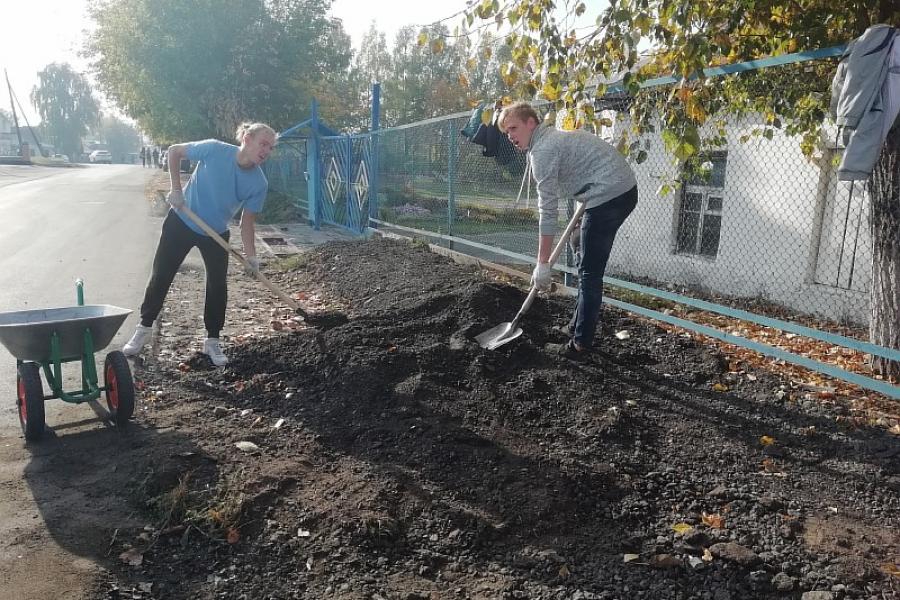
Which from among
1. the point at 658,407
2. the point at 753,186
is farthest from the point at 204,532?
the point at 753,186

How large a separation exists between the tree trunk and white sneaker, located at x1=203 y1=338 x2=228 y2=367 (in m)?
4.71

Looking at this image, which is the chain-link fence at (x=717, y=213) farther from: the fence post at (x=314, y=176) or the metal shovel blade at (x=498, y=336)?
the fence post at (x=314, y=176)

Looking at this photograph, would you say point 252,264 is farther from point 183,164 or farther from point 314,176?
point 183,164

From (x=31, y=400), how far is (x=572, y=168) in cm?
364

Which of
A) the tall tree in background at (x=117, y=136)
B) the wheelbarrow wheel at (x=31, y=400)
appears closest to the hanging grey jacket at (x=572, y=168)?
the wheelbarrow wheel at (x=31, y=400)

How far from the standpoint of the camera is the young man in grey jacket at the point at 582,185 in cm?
473

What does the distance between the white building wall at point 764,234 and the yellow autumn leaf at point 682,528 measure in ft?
14.5

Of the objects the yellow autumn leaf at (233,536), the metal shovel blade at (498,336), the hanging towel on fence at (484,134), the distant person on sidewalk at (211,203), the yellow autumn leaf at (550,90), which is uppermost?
the yellow autumn leaf at (550,90)

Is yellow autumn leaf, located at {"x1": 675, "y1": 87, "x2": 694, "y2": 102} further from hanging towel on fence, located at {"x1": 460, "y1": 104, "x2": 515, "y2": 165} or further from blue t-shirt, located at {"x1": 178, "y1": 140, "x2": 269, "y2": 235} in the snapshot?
blue t-shirt, located at {"x1": 178, "y1": 140, "x2": 269, "y2": 235}

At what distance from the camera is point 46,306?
727 centimetres

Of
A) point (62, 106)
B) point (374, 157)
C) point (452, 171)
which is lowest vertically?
point (452, 171)

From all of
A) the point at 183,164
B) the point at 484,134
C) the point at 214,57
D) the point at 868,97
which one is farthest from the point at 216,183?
the point at 214,57

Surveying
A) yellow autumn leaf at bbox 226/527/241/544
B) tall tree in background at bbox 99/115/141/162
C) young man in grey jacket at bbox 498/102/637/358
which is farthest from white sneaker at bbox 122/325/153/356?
tall tree in background at bbox 99/115/141/162

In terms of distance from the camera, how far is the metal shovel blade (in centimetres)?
504
